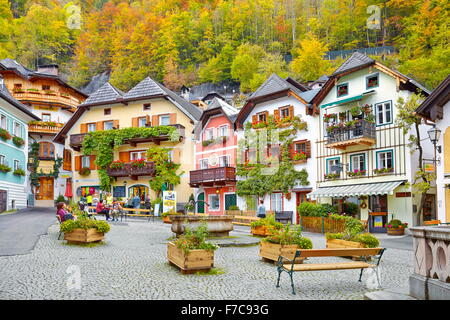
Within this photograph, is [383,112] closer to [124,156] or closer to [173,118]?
[173,118]

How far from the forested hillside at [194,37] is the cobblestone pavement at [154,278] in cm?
4803

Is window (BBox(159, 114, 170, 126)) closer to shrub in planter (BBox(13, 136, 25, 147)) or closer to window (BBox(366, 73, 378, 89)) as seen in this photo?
shrub in planter (BBox(13, 136, 25, 147))

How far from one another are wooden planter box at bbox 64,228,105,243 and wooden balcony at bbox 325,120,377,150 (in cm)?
1769

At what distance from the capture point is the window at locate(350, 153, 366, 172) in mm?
30156

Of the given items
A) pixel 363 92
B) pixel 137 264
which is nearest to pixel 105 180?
pixel 363 92

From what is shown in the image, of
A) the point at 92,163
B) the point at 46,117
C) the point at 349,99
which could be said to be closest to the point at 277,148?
the point at 349,99

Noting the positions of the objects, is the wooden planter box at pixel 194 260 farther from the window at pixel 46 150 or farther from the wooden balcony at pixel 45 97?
the wooden balcony at pixel 45 97

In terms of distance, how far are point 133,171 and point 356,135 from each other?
2057 cm

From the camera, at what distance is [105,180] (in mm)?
43438

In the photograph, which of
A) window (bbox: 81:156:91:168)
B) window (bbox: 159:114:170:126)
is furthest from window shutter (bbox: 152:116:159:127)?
window (bbox: 81:156:91:168)

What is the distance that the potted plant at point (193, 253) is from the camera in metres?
11.3

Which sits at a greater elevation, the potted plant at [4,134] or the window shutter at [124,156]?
the potted plant at [4,134]

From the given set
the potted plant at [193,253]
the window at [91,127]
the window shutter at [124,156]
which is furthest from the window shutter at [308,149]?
the potted plant at [193,253]
